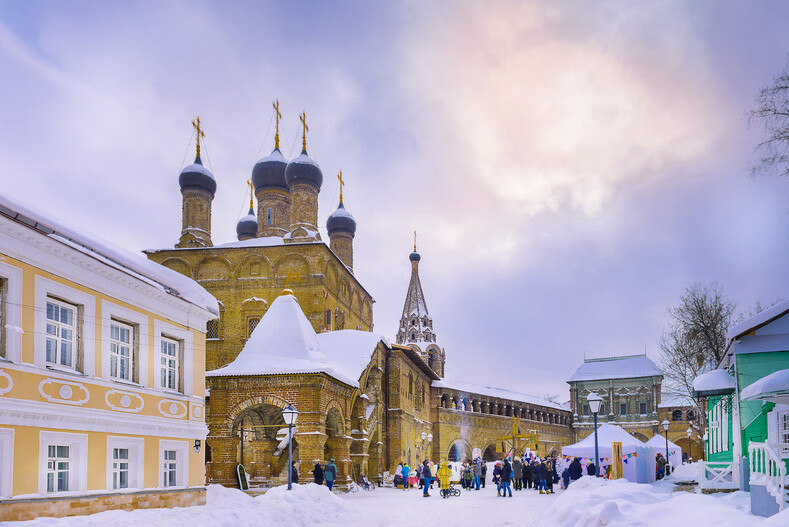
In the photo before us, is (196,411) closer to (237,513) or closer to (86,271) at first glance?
(237,513)

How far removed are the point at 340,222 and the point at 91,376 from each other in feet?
95.6

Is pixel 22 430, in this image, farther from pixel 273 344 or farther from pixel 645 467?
pixel 645 467

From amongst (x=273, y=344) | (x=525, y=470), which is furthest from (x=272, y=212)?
(x=525, y=470)

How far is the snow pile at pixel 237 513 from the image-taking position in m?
10.3

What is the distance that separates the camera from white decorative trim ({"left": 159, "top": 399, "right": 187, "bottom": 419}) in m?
13.8

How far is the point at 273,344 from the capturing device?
2330 centimetres

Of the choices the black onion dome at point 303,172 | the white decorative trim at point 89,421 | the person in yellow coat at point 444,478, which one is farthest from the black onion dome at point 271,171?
the white decorative trim at point 89,421

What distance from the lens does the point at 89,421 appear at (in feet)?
38.0

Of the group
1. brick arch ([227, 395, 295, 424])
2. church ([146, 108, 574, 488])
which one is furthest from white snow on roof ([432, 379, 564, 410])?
brick arch ([227, 395, 295, 424])

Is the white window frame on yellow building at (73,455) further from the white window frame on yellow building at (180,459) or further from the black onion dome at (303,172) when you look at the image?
the black onion dome at (303,172)

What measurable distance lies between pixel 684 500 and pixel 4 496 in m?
8.49

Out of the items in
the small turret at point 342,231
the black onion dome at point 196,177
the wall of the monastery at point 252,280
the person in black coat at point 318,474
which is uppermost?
the black onion dome at point 196,177

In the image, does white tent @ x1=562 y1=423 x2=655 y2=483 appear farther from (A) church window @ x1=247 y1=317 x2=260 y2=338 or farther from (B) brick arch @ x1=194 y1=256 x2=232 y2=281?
(B) brick arch @ x1=194 y1=256 x2=232 y2=281

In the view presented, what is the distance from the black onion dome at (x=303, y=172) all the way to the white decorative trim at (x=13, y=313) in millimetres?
25032
